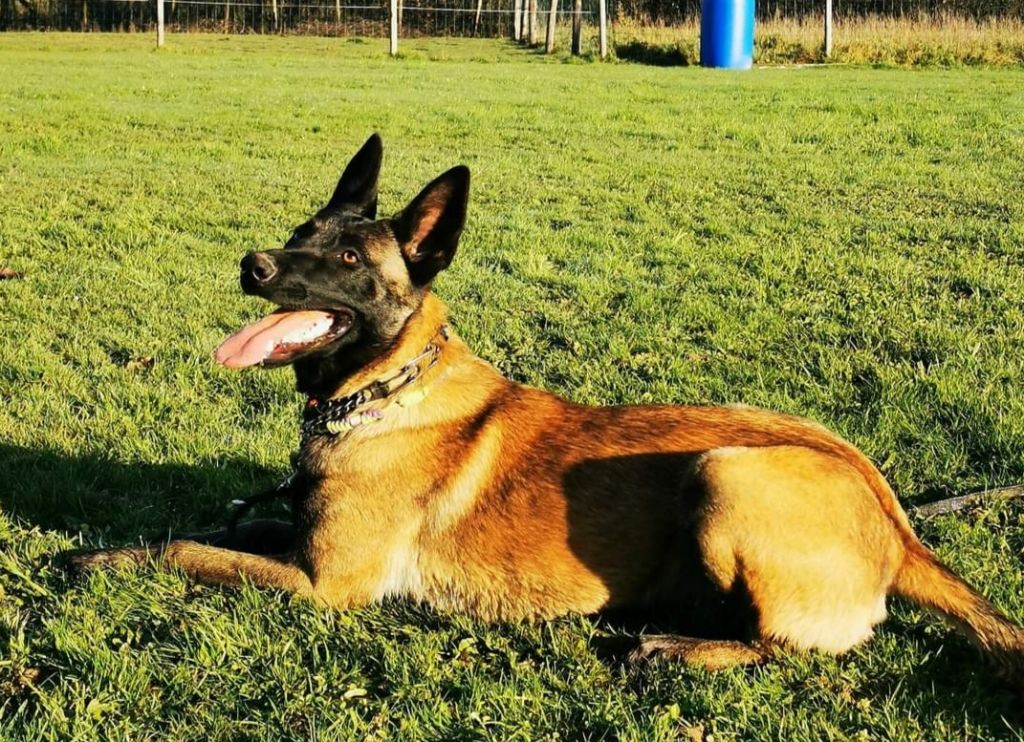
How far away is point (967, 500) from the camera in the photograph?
3.88 metres

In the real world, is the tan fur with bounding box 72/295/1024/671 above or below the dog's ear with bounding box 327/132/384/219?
below

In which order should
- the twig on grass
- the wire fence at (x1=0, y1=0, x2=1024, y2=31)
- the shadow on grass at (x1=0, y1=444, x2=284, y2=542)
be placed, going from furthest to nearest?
the wire fence at (x1=0, y1=0, x2=1024, y2=31) < the shadow on grass at (x1=0, y1=444, x2=284, y2=542) < the twig on grass

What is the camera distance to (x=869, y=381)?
5.26m

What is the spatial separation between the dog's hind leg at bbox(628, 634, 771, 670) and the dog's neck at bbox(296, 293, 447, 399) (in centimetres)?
129

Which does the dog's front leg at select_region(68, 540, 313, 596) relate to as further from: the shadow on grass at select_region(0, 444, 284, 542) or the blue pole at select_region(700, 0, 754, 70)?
the blue pole at select_region(700, 0, 754, 70)

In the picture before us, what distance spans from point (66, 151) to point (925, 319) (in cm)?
1017

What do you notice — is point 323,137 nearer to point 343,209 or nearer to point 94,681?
point 343,209

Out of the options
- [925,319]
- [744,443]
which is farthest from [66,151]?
[744,443]

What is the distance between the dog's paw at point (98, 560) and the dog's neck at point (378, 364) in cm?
84

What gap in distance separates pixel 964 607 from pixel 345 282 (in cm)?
222

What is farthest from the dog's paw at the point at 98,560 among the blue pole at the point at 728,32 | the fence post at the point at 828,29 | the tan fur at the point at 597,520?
the fence post at the point at 828,29

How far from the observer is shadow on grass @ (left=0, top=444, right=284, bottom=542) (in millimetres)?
3938

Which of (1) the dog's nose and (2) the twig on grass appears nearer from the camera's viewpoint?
(1) the dog's nose

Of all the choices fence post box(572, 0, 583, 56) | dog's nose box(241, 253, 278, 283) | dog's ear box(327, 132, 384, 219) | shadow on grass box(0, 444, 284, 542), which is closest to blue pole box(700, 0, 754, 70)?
fence post box(572, 0, 583, 56)
